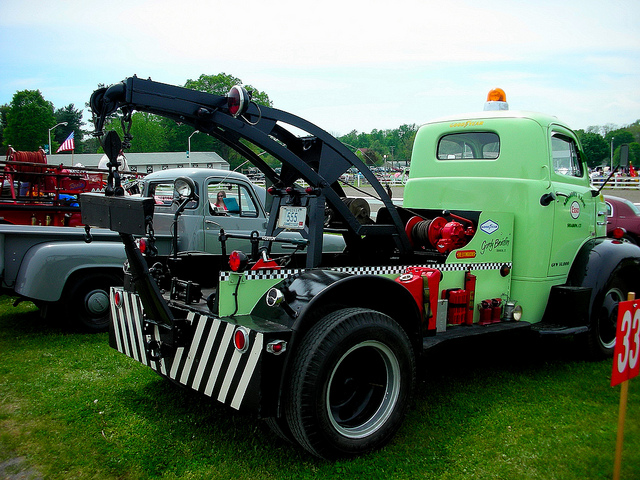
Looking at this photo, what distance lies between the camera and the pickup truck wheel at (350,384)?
10.9 feet

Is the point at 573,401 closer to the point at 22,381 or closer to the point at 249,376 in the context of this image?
the point at 249,376

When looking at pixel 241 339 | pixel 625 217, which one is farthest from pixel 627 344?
pixel 625 217

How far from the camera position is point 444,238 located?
511cm

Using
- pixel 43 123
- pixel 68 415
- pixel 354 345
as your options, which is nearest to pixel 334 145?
pixel 354 345

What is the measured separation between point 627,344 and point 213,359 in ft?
8.55

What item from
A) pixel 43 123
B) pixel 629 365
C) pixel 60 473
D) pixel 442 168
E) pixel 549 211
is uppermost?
pixel 43 123

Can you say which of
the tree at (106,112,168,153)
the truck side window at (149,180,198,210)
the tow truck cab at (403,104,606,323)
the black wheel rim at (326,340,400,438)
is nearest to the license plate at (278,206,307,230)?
the black wheel rim at (326,340,400,438)

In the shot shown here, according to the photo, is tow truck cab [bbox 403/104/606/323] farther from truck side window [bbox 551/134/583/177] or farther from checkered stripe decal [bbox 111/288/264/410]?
checkered stripe decal [bbox 111/288/264/410]

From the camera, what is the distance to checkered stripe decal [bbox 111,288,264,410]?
3.30 m

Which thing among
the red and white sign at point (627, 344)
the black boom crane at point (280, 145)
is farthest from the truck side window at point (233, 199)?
the red and white sign at point (627, 344)

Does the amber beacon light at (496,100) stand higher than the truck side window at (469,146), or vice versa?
the amber beacon light at (496,100)

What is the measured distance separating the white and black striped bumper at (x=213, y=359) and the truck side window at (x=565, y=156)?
398 centimetres

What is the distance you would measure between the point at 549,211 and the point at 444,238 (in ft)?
4.02

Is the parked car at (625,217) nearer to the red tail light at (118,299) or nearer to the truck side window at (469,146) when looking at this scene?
the truck side window at (469,146)
